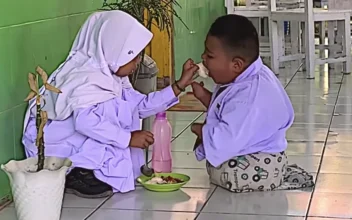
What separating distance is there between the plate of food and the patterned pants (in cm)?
16

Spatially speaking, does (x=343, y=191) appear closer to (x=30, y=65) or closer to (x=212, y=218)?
(x=212, y=218)

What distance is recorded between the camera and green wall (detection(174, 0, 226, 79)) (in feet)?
18.3

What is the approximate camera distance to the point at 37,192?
94.3 inches

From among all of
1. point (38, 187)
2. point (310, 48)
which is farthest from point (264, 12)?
point (38, 187)

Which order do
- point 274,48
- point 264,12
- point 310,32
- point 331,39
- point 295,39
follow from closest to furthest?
point 310,32, point 274,48, point 264,12, point 331,39, point 295,39

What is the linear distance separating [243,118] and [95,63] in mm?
591

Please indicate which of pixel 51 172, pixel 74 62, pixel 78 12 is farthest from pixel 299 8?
pixel 51 172

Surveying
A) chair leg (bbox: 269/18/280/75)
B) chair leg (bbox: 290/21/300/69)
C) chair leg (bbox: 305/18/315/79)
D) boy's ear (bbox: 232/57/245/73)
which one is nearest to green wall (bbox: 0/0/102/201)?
boy's ear (bbox: 232/57/245/73)

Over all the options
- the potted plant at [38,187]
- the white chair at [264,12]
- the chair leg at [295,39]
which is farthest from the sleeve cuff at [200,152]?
the chair leg at [295,39]

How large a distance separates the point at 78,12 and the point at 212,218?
1.22m

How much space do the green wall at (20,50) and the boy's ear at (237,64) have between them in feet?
2.43

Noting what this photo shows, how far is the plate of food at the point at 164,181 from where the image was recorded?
9.50ft

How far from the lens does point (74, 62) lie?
2871mm

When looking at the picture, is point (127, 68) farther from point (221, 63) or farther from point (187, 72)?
point (221, 63)
